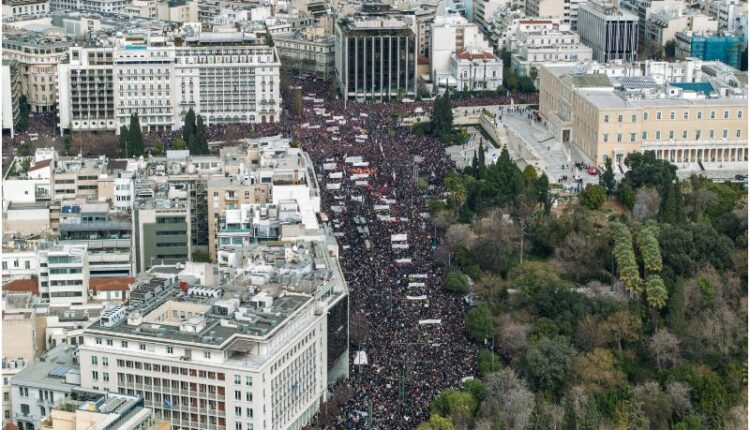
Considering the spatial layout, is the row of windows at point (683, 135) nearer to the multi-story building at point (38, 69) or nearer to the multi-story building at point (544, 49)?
the multi-story building at point (544, 49)

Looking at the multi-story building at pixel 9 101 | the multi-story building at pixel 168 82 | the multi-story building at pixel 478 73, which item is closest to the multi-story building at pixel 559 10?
the multi-story building at pixel 478 73

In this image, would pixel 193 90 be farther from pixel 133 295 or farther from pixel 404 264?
pixel 133 295

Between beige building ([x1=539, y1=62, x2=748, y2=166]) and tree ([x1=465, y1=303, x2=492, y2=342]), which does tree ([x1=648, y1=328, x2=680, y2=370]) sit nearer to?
tree ([x1=465, y1=303, x2=492, y2=342])

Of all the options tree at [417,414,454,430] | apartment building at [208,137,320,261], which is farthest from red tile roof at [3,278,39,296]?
tree at [417,414,454,430]

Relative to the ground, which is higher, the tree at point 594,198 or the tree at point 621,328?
the tree at point 594,198

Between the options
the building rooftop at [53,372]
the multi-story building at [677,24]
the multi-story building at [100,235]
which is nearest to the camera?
the building rooftop at [53,372]

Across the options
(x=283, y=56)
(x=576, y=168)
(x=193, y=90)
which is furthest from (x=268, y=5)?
(x=576, y=168)
